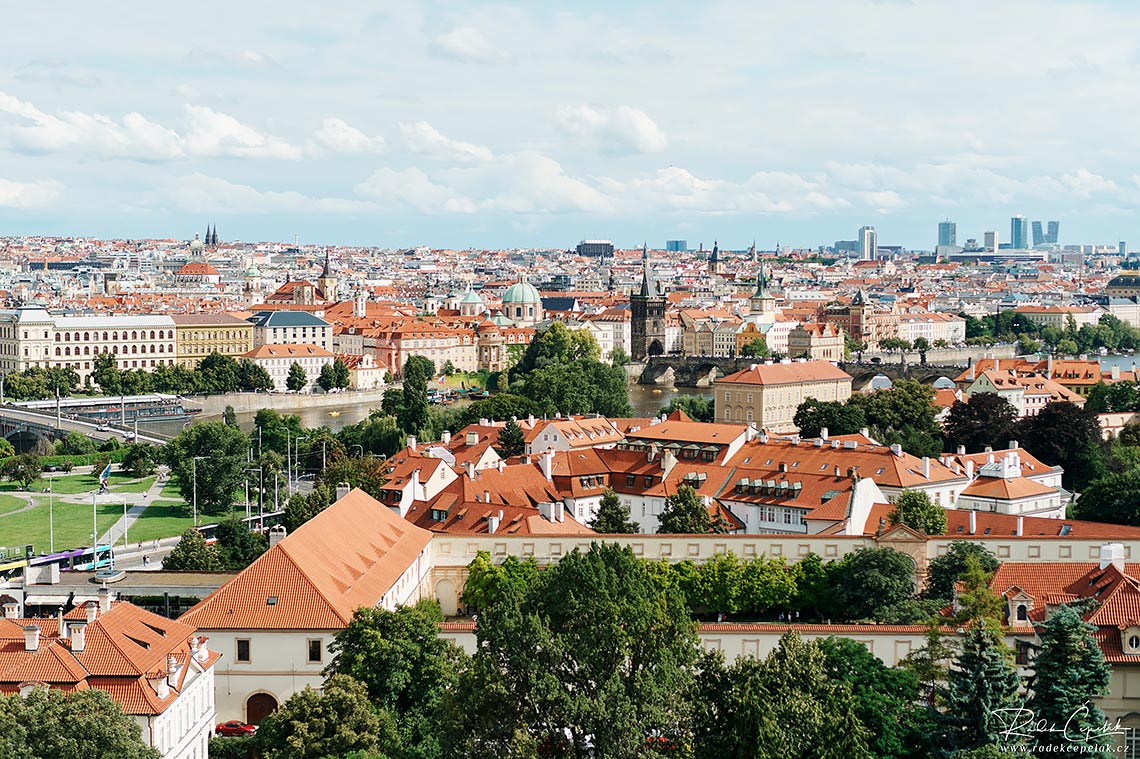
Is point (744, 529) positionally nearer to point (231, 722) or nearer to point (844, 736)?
point (231, 722)

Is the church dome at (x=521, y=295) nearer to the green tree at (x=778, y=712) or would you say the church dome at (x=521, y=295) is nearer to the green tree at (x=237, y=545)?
the green tree at (x=237, y=545)

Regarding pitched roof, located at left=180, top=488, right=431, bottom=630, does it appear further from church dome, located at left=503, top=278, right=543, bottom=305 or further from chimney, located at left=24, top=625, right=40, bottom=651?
church dome, located at left=503, top=278, right=543, bottom=305

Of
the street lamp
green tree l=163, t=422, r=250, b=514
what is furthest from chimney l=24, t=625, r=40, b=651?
green tree l=163, t=422, r=250, b=514

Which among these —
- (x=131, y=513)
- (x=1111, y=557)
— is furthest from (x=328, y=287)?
(x=1111, y=557)

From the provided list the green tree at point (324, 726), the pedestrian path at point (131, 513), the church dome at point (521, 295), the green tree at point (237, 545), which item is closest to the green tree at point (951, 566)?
the green tree at point (324, 726)

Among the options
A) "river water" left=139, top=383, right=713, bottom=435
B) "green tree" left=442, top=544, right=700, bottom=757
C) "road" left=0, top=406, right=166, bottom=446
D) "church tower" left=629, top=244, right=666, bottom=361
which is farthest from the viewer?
"church tower" left=629, top=244, right=666, bottom=361

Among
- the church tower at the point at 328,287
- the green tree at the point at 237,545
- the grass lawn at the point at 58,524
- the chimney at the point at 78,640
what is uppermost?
the church tower at the point at 328,287
